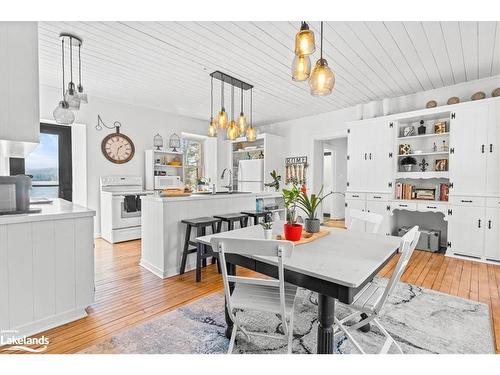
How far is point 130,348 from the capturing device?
1.72m

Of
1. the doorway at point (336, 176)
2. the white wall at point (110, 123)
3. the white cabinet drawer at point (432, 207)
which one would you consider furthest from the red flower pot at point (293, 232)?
the doorway at point (336, 176)

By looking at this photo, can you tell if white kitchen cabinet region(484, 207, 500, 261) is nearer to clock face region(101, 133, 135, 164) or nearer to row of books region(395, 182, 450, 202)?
row of books region(395, 182, 450, 202)

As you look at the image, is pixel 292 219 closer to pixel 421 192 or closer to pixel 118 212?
pixel 421 192

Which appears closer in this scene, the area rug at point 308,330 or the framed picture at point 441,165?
the area rug at point 308,330

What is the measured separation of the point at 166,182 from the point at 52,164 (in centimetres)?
198

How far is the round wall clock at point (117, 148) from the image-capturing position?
5.00m

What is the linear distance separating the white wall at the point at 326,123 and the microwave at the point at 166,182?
2725 mm

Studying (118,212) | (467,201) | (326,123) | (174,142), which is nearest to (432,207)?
(467,201)

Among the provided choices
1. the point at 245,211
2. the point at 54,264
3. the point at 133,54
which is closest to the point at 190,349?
the point at 54,264

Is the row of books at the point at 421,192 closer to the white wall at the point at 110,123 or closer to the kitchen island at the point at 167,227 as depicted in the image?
the kitchen island at the point at 167,227

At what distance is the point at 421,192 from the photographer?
4289 millimetres

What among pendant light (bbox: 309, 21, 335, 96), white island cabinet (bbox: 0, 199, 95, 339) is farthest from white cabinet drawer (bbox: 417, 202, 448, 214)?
white island cabinet (bbox: 0, 199, 95, 339)

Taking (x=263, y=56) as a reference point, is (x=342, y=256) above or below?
below

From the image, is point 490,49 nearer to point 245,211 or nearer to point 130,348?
point 245,211
